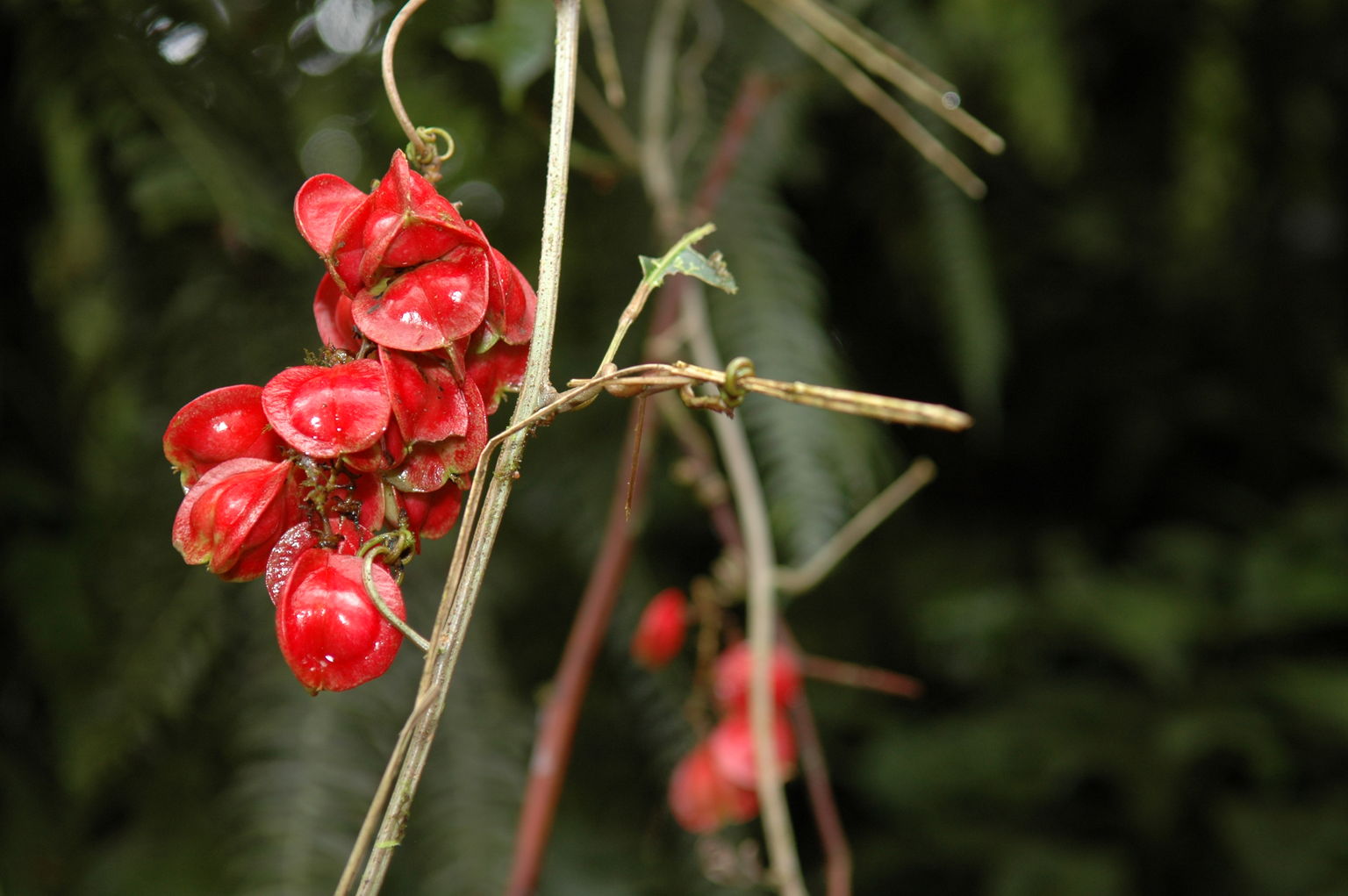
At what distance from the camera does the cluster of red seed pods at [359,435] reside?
0.26 m

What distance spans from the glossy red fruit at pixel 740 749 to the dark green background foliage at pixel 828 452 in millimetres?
165

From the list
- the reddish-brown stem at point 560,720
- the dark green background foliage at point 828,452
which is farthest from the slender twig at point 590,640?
the dark green background foliage at point 828,452

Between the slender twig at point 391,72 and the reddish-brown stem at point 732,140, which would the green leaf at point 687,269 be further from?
the reddish-brown stem at point 732,140

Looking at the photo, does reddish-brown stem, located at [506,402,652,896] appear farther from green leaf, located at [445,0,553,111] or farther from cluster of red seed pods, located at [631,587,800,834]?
green leaf, located at [445,0,553,111]

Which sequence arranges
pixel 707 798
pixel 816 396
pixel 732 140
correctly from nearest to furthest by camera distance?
pixel 816 396, pixel 707 798, pixel 732 140

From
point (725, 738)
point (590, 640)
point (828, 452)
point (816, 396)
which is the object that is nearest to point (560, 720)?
point (590, 640)

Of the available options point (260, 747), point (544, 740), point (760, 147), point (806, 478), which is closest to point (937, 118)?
point (760, 147)

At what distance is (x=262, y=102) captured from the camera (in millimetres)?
873

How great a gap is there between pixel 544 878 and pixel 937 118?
95 centimetres

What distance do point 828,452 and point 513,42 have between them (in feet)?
1.64

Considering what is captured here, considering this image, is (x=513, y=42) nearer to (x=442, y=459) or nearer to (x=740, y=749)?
(x=442, y=459)

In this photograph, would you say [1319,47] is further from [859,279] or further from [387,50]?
[387,50]

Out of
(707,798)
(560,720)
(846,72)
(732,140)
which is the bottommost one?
(707,798)

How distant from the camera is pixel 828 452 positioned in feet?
3.11
